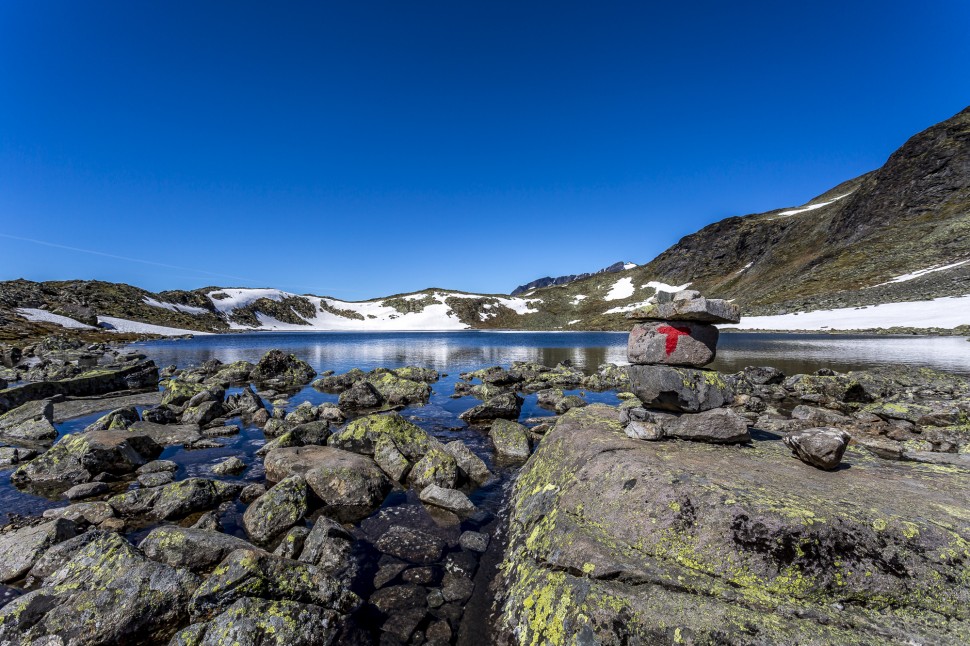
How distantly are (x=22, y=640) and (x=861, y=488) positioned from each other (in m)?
12.8

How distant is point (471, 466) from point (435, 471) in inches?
56.9

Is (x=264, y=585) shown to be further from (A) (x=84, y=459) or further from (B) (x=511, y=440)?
(A) (x=84, y=459)

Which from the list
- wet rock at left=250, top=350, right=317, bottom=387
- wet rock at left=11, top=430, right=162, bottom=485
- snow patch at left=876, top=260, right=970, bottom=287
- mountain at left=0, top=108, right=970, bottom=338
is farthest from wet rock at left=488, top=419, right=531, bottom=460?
snow patch at left=876, top=260, right=970, bottom=287

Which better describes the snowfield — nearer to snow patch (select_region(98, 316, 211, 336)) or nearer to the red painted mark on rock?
the red painted mark on rock

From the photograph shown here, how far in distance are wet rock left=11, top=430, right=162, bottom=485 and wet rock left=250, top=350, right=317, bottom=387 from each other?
20362 millimetres

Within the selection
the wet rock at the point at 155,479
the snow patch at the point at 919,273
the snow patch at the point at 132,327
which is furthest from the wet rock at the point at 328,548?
the snow patch at the point at 132,327

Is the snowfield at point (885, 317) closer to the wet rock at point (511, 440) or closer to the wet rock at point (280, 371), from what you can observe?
the wet rock at point (511, 440)

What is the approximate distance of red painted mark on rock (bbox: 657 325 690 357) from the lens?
10062mm

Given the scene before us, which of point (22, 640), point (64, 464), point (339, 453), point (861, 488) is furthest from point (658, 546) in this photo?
point (64, 464)

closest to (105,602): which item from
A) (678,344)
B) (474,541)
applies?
(474,541)

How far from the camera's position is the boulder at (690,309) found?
9.55 m

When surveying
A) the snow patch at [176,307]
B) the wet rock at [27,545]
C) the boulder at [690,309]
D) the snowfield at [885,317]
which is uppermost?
the snow patch at [176,307]

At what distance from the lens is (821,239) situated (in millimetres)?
152875

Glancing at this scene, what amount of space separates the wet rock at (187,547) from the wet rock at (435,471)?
510 centimetres
